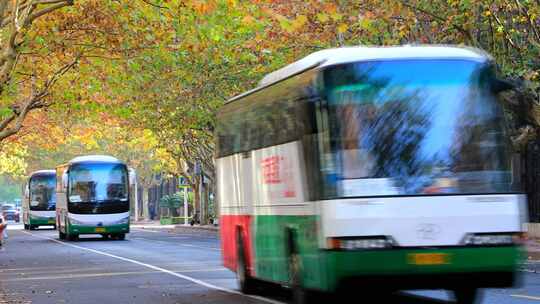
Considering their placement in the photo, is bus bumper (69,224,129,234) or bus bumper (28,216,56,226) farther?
bus bumper (28,216,56,226)

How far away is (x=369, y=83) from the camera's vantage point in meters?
13.7

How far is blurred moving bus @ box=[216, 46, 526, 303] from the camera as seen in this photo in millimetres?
13109

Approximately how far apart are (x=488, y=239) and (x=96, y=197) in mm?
35413

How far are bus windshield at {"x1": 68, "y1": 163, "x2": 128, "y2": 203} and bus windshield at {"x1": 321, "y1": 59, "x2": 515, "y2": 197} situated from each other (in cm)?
3459

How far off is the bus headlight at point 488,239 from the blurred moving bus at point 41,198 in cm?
5811

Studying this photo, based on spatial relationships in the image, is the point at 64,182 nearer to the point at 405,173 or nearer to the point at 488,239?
the point at 405,173

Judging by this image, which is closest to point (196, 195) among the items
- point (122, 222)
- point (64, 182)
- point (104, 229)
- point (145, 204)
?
point (64, 182)

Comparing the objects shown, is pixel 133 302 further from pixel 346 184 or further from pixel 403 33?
pixel 403 33

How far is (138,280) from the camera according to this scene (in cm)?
2216

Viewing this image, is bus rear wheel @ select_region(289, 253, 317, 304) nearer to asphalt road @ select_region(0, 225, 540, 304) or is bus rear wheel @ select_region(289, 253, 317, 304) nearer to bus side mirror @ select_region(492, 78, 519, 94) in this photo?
asphalt road @ select_region(0, 225, 540, 304)

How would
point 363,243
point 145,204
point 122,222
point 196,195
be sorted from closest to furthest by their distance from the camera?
point 363,243, point 122,222, point 196,195, point 145,204

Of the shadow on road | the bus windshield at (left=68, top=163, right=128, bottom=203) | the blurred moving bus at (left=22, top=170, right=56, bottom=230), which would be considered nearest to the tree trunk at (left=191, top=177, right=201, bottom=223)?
the blurred moving bus at (left=22, top=170, right=56, bottom=230)

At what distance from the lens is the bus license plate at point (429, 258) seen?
13078 millimetres

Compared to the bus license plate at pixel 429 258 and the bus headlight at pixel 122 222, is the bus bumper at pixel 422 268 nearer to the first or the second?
the bus license plate at pixel 429 258
